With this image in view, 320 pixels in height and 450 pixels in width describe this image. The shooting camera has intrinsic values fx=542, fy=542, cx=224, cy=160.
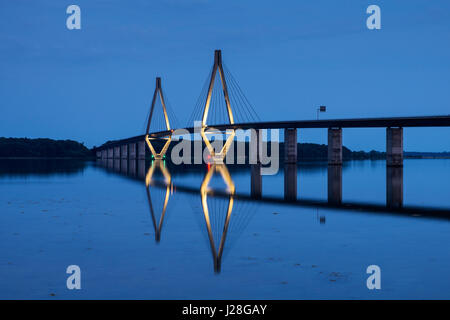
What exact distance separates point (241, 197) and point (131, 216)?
10.4m

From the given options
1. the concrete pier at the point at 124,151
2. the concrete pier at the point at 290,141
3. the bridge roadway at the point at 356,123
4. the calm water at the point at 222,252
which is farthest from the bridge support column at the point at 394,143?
the concrete pier at the point at 124,151

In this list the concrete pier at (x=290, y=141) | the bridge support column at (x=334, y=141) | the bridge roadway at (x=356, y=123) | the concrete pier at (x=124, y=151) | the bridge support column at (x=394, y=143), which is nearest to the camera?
the bridge roadway at (x=356, y=123)

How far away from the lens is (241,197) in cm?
3003

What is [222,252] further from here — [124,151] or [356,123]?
[124,151]

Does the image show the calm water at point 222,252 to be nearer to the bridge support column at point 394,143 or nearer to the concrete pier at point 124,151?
the bridge support column at point 394,143

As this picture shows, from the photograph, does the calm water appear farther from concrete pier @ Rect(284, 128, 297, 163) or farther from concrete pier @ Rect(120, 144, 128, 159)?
concrete pier @ Rect(120, 144, 128, 159)

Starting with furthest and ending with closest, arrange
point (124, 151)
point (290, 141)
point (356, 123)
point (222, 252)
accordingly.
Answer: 1. point (124, 151)
2. point (290, 141)
3. point (356, 123)
4. point (222, 252)

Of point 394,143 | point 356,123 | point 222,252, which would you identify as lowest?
point 222,252

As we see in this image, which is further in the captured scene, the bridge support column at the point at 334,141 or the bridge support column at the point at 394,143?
the bridge support column at the point at 334,141

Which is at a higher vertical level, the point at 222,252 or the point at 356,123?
the point at 356,123

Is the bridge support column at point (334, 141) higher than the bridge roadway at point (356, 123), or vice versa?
the bridge roadway at point (356, 123)

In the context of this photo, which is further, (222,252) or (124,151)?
(124,151)

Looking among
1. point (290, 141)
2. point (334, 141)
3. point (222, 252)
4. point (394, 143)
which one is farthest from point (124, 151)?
point (222, 252)
